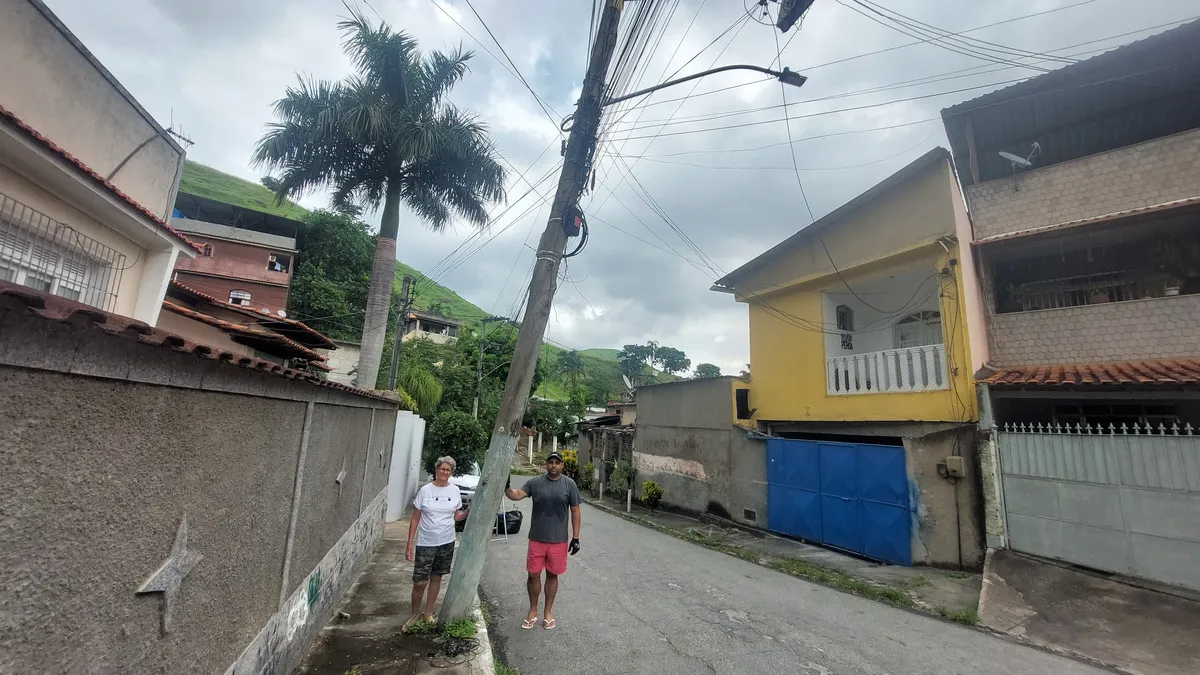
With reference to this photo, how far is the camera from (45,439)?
4.82 ft

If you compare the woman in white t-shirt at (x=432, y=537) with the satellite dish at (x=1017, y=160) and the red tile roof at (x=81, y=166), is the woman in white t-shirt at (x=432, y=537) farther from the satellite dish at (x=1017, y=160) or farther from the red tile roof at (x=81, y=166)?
the satellite dish at (x=1017, y=160)

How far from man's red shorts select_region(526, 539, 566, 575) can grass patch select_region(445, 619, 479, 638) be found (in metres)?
0.68

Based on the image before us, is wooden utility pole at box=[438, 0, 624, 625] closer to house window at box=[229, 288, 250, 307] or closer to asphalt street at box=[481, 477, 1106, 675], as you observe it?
asphalt street at box=[481, 477, 1106, 675]

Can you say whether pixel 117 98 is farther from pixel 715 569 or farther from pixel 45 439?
pixel 715 569

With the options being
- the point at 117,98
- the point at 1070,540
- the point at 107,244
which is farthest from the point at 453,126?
the point at 1070,540

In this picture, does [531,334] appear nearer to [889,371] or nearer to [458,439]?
[889,371]

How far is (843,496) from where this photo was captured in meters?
9.98

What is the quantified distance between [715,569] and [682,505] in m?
6.26

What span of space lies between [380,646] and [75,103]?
7.16 meters

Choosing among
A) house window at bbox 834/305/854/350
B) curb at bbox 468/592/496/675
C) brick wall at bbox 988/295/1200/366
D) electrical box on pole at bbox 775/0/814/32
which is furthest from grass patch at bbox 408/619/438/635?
house window at bbox 834/305/854/350

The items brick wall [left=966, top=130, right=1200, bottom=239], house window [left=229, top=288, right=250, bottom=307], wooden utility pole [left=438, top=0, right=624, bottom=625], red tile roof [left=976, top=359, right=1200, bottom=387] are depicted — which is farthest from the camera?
house window [left=229, top=288, right=250, bottom=307]

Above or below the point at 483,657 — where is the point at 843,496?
above

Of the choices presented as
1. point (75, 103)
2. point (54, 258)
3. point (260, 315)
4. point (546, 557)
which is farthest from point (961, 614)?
point (75, 103)

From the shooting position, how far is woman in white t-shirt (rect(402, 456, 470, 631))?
486 centimetres
